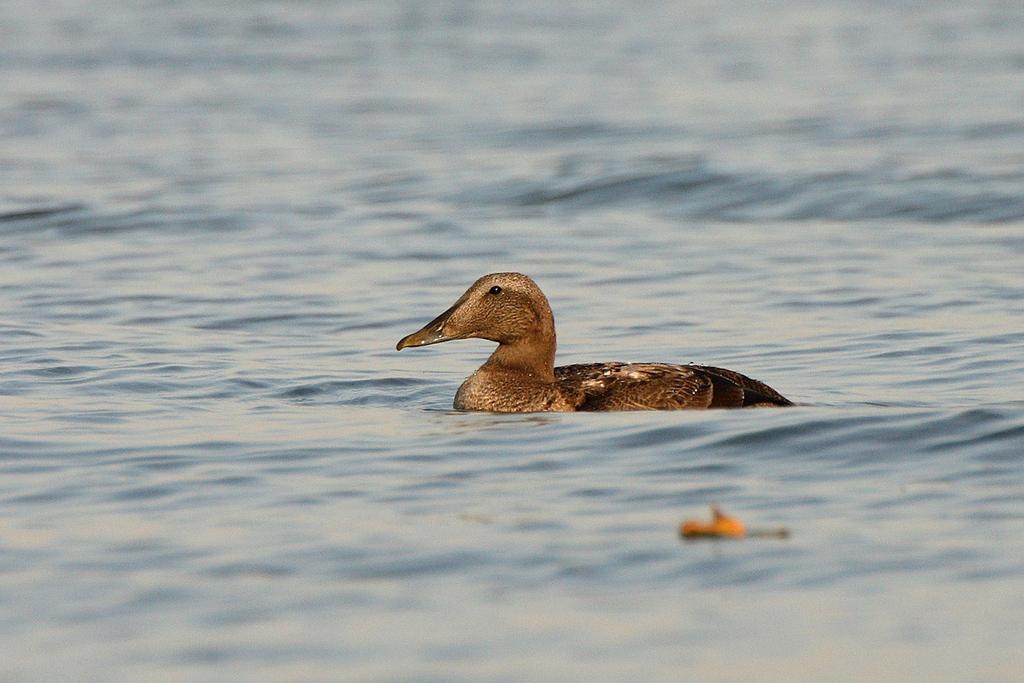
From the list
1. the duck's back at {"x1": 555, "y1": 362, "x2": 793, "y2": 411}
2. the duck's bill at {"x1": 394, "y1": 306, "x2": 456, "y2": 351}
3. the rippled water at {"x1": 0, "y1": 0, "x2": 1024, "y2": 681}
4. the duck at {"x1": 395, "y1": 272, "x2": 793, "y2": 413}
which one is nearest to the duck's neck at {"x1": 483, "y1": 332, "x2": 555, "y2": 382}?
the duck at {"x1": 395, "y1": 272, "x2": 793, "y2": 413}

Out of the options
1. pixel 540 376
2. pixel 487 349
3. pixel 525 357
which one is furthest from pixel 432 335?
pixel 487 349

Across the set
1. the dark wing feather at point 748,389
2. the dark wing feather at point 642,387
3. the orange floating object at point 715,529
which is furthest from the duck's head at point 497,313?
the orange floating object at point 715,529

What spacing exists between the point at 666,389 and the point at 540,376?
0.91 metres

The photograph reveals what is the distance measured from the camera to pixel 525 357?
11.0m

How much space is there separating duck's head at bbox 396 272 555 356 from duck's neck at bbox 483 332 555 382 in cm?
1

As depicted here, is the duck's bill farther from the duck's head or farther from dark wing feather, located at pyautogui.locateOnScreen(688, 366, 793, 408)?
dark wing feather, located at pyautogui.locateOnScreen(688, 366, 793, 408)

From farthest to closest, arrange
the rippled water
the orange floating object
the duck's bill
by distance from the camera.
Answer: the duck's bill
the orange floating object
the rippled water

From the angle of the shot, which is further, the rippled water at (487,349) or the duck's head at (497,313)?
the duck's head at (497,313)

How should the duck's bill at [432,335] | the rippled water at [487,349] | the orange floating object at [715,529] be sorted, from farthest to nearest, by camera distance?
the duck's bill at [432,335], the orange floating object at [715,529], the rippled water at [487,349]

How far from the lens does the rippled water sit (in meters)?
6.49

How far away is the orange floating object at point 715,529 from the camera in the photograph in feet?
24.0

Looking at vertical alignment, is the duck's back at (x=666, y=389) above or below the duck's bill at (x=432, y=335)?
below

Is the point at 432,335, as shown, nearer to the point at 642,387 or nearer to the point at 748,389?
the point at 642,387

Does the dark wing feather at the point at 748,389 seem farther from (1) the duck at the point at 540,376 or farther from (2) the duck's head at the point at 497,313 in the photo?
(2) the duck's head at the point at 497,313
